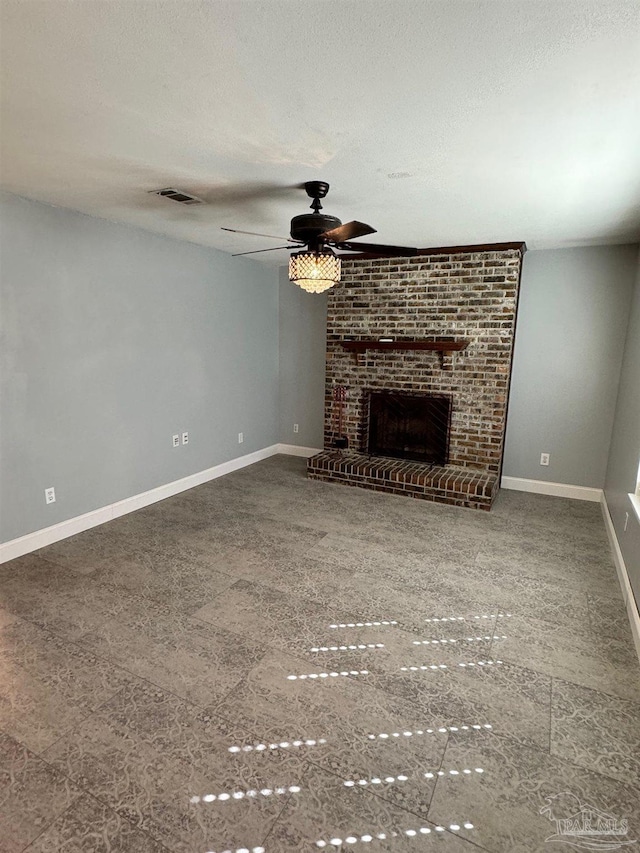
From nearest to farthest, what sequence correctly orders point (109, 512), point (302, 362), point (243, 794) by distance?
point (243, 794)
point (109, 512)
point (302, 362)

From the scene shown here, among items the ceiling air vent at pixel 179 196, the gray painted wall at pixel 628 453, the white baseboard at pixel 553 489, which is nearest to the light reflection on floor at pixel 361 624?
the gray painted wall at pixel 628 453

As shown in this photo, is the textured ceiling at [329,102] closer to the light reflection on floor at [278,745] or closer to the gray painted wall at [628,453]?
the gray painted wall at [628,453]

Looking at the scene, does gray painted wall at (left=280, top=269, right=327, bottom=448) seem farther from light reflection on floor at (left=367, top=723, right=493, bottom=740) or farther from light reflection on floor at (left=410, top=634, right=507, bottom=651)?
light reflection on floor at (left=367, top=723, right=493, bottom=740)

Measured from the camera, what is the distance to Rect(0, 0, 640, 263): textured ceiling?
51.1 inches

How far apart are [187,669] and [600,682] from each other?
74.3 inches

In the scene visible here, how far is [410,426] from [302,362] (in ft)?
5.45

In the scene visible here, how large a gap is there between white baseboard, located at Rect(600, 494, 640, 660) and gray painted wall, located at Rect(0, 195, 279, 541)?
12.1ft

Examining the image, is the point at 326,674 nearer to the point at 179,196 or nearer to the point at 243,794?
the point at 243,794

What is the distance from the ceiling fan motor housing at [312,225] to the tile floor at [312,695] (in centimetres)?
210

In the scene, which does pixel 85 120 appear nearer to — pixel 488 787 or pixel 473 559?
pixel 488 787

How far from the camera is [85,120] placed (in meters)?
1.90

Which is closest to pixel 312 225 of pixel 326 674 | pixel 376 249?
pixel 376 249

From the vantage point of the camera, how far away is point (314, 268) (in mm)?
2596

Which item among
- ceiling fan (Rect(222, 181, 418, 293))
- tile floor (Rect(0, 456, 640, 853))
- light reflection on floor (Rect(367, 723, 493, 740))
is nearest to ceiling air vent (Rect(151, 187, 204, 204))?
ceiling fan (Rect(222, 181, 418, 293))
